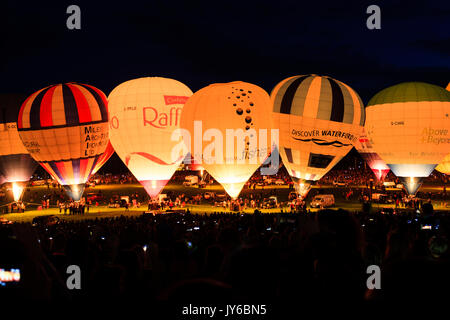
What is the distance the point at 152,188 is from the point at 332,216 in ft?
65.3

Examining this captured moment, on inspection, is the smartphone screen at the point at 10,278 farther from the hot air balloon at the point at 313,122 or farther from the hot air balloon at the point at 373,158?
the hot air balloon at the point at 373,158

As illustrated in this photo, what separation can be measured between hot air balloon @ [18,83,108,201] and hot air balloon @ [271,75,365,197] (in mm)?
8657

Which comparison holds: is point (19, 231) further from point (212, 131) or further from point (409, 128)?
point (409, 128)

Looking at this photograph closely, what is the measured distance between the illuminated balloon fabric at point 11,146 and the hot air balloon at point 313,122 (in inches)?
586

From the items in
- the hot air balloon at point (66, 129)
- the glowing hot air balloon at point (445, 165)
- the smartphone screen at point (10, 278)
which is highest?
the hot air balloon at point (66, 129)

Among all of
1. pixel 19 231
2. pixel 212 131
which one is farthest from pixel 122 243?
pixel 212 131

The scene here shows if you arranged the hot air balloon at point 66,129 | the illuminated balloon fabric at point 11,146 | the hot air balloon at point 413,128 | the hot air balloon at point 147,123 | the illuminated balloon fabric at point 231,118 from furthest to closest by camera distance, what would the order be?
the illuminated balloon fabric at point 11,146 → the hot air balloon at point 413,128 → the hot air balloon at point 147,123 → the hot air balloon at point 66,129 → the illuminated balloon fabric at point 231,118

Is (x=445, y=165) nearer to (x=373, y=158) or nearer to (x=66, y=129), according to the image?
(x=373, y=158)

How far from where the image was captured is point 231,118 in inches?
703

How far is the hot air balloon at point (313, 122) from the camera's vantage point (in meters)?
A: 19.9

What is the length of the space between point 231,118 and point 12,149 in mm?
14238

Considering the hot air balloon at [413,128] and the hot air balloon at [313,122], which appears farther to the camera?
the hot air balloon at [413,128]

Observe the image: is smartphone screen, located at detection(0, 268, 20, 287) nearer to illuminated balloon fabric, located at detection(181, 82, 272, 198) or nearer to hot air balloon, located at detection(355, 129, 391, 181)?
illuminated balloon fabric, located at detection(181, 82, 272, 198)

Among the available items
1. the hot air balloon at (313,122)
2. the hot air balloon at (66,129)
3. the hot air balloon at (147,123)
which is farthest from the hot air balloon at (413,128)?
the hot air balloon at (66,129)
